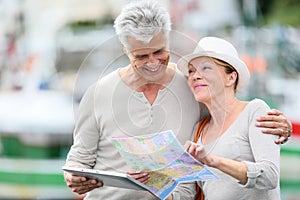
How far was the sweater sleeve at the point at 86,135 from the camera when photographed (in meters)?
2.96

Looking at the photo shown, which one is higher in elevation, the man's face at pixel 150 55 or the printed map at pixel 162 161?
the man's face at pixel 150 55

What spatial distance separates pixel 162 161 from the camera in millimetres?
2713

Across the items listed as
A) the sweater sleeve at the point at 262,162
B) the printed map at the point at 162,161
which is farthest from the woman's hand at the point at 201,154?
the sweater sleeve at the point at 262,162

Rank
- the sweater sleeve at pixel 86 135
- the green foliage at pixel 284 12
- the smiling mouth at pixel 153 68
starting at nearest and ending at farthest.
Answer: the smiling mouth at pixel 153 68 → the sweater sleeve at pixel 86 135 → the green foliage at pixel 284 12

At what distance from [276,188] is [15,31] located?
7329 mm

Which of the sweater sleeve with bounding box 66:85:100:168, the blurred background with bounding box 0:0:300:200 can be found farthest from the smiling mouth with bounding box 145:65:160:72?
the blurred background with bounding box 0:0:300:200

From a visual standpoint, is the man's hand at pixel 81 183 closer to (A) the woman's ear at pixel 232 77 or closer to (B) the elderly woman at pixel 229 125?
(B) the elderly woman at pixel 229 125

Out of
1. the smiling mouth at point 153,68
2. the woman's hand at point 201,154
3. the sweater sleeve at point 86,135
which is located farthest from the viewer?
the sweater sleeve at point 86,135

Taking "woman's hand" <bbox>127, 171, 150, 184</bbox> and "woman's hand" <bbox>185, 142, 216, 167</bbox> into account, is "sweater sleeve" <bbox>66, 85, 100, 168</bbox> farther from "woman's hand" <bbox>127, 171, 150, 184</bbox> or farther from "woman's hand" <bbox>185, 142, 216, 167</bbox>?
"woman's hand" <bbox>185, 142, 216, 167</bbox>

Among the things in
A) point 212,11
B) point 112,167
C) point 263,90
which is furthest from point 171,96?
point 212,11

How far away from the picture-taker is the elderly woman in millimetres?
2717

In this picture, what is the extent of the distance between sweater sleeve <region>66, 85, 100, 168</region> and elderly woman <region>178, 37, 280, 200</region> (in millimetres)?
308

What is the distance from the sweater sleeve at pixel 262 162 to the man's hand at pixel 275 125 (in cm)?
2

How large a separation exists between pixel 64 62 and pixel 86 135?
6321 mm
